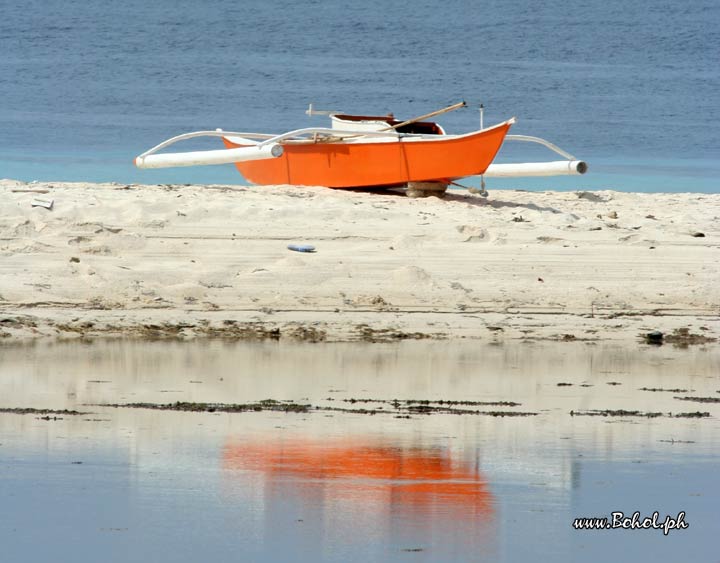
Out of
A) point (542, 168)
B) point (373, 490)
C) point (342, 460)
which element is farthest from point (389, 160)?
point (373, 490)

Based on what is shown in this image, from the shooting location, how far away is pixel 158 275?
36.8ft

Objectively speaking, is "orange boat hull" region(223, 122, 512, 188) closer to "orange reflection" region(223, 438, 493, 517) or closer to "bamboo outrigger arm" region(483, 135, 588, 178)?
"bamboo outrigger arm" region(483, 135, 588, 178)

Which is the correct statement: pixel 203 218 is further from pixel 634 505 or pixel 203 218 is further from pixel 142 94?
pixel 142 94

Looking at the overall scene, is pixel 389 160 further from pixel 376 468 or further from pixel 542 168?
pixel 376 468

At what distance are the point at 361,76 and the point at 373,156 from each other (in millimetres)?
21178

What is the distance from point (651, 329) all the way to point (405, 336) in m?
1.97

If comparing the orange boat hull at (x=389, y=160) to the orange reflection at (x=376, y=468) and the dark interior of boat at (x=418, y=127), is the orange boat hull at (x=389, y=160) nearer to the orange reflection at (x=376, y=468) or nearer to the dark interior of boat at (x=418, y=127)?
the dark interior of boat at (x=418, y=127)

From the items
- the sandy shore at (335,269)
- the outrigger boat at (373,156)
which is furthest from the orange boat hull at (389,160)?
the sandy shore at (335,269)

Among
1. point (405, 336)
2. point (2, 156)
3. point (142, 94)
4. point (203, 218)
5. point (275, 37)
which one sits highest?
point (275, 37)

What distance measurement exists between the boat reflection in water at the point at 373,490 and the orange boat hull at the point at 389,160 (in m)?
8.10

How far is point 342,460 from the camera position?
20.9ft

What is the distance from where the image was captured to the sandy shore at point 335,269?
34.0 ft

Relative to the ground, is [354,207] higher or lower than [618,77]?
lower

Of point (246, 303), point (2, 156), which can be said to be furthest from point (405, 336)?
point (2, 156)
